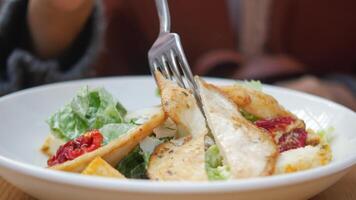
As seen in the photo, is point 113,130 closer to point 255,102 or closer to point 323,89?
point 255,102

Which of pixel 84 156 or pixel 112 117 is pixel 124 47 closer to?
pixel 112 117

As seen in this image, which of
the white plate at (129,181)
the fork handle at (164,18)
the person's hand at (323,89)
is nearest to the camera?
the white plate at (129,181)

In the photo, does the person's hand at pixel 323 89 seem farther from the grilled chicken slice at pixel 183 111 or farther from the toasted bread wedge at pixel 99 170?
the toasted bread wedge at pixel 99 170

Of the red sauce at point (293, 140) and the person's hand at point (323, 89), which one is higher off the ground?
the red sauce at point (293, 140)

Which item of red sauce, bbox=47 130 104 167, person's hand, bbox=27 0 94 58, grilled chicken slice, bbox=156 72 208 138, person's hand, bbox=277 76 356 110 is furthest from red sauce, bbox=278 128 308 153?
person's hand, bbox=277 76 356 110

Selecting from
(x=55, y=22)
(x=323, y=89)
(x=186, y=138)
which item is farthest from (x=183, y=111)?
(x=323, y=89)

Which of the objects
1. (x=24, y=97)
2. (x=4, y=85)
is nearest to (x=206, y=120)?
(x=24, y=97)

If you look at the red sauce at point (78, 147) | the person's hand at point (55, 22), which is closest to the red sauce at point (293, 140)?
the red sauce at point (78, 147)
